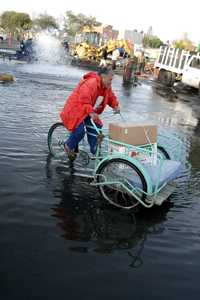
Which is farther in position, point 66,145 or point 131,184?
point 66,145

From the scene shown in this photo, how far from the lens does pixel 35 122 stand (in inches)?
414

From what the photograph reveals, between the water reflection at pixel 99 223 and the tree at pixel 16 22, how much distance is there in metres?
84.8

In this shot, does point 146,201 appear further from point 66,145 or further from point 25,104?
point 25,104

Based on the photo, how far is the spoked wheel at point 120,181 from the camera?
5336 millimetres

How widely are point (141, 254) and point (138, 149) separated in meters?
1.41

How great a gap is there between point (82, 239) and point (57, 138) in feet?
9.64

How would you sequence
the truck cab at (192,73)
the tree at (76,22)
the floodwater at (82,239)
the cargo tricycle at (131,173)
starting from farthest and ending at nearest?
the tree at (76,22), the truck cab at (192,73), the cargo tricycle at (131,173), the floodwater at (82,239)

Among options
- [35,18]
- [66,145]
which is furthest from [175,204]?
[35,18]

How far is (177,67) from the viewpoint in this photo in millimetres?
27328

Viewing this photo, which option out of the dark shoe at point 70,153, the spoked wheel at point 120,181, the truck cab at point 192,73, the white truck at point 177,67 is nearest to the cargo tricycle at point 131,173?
the spoked wheel at point 120,181

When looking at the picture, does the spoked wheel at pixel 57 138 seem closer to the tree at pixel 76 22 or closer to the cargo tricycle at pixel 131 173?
the cargo tricycle at pixel 131 173

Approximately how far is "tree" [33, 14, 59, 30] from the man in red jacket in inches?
3570

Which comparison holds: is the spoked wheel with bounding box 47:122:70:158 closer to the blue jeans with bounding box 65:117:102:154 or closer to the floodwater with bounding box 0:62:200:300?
the floodwater with bounding box 0:62:200:300

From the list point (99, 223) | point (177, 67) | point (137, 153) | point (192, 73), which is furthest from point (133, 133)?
point (177, 67)
